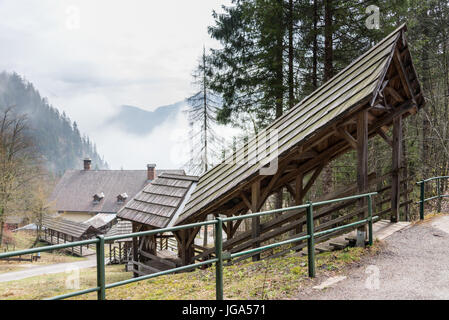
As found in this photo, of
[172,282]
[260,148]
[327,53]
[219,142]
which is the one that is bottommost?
[172,282]

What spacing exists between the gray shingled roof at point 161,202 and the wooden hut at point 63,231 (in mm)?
23352

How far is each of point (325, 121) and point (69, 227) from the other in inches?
1314

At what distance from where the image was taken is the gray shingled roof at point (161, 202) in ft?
30.8

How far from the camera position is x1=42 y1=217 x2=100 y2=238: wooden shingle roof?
105 ft

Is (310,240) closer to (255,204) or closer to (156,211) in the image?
(255,204)

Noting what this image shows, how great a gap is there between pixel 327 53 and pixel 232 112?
549 cm

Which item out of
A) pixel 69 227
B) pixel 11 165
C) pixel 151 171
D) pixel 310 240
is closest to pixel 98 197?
pixel 151 171

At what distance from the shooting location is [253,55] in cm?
1497

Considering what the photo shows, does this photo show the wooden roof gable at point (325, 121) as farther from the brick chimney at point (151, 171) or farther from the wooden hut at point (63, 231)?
the brick chimney at point (151, 171)

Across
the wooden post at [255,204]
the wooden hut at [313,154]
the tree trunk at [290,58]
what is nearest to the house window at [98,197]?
the wooden hut at [313,154]

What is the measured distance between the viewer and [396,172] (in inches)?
325

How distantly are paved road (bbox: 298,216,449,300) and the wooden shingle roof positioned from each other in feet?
103

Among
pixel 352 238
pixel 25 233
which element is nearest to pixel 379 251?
pixel 352 238
